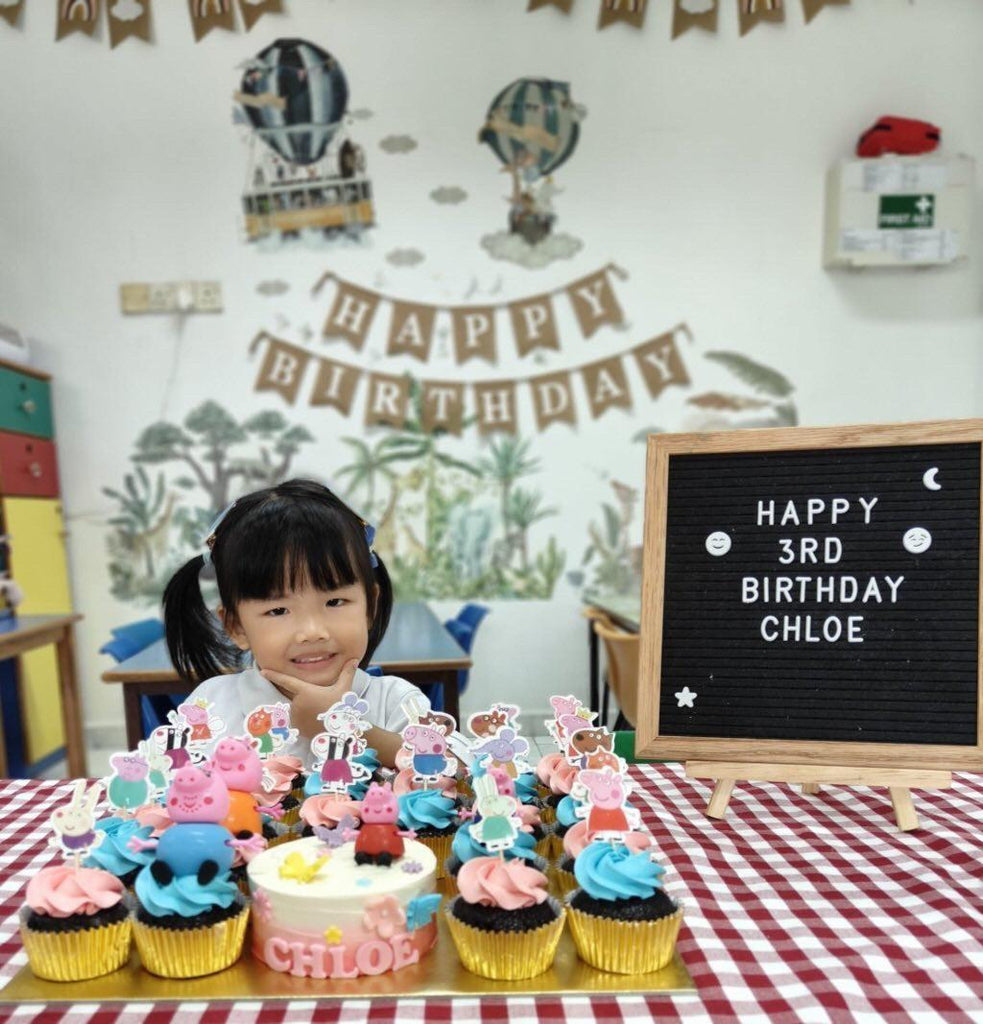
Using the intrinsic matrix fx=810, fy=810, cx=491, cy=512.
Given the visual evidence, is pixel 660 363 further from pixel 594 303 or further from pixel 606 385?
pixel 594 303

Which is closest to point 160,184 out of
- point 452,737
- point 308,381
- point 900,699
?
point 308,381

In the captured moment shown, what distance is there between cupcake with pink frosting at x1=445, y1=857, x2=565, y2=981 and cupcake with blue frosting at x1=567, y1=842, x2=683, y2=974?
0.02 m

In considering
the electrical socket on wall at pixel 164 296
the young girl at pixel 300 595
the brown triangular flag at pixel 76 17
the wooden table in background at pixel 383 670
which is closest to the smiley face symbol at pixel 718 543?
the young girl at pixel 300 595

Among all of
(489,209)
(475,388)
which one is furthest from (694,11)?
(475,388)

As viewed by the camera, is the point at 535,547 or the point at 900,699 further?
the point at 535,547

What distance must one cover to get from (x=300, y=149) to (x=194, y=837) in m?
3.77

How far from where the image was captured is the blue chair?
2258 millimetres

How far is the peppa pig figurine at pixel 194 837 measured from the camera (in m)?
0.67

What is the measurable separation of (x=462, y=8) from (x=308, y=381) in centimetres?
187

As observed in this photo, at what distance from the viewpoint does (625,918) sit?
66 cm

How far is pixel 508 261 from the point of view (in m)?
3.90

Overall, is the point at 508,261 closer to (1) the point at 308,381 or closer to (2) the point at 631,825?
(1) the point at 308,381

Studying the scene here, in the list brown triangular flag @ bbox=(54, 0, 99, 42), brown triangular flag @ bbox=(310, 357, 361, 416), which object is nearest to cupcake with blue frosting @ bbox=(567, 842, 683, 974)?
brown triangular flag @ bbox=(310, 357, 361, 416)

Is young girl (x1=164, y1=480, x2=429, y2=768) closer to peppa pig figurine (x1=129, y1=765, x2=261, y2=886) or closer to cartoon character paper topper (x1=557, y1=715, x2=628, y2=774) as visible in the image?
cartoon character paper topper (x1=557, y1=715, x2=628, y2=774)
